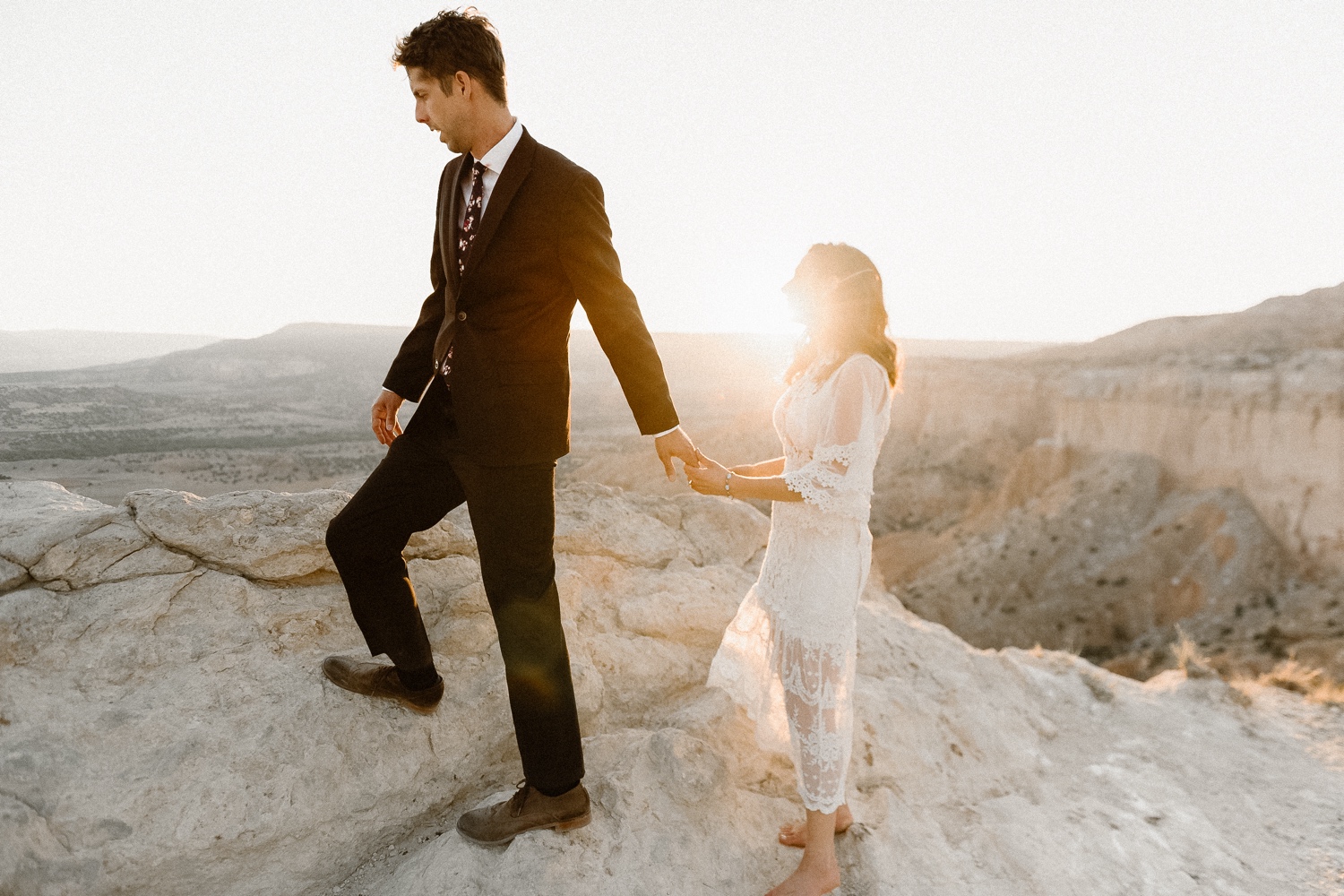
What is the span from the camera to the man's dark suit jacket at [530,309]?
67.5 inches

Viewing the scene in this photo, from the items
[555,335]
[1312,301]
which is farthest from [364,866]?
[1312,301]

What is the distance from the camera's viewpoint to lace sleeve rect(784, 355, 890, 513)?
1.84m

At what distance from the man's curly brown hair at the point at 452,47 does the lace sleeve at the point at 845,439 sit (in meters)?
1.17

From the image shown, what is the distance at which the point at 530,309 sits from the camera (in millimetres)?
1746

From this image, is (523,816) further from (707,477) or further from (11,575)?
(11,575)

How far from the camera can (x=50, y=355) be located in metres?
3.85

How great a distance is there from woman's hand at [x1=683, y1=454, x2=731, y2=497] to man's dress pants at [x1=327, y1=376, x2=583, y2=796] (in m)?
0.37

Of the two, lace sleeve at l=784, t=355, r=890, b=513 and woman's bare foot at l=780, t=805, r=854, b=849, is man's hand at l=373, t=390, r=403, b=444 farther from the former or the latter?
woman's bare foot at l=780, t=805, r=854, b=849

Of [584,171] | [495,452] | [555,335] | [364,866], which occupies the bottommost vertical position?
[364,866]

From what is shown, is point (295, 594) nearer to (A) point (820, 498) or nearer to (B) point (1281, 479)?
(A) point (820, 498)

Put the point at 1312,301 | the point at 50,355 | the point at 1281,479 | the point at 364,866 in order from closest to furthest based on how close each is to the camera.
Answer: the point at 364,866 → the point at 50,355 → the point at 1281,479 → the point at 1312,301

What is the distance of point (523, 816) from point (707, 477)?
106cm


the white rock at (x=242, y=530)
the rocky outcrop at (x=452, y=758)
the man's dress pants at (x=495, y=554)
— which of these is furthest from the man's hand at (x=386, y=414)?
the rocky outcrop at (x=452, y=758)

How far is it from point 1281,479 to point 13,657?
3114 cm
